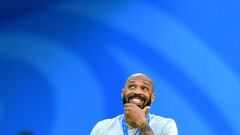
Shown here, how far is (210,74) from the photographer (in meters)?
2.64

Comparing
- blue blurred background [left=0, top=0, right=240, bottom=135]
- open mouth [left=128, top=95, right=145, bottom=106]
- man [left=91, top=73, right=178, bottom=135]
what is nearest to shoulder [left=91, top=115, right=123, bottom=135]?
man [left=91, top=73, right=178, bottom=135]

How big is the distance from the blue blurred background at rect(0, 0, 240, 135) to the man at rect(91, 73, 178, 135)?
2.15 feet

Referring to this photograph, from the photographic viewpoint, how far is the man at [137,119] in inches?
75.3

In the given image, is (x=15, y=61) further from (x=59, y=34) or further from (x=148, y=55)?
(x=148, y=55)

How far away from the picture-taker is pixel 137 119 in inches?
75.0

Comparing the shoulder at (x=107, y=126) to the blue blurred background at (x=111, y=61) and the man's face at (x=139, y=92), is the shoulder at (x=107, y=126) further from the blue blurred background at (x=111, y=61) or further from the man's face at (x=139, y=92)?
the blue blurred background at (x=111, y=61)

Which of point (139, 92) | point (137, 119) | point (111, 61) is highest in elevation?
point (111, 61)

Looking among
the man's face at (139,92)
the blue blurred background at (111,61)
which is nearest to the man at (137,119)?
the man's face at (139,92)

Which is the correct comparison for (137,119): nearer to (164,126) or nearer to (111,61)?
(164,126)

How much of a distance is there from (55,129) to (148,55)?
2.05ft

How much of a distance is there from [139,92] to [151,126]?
13 centimetres

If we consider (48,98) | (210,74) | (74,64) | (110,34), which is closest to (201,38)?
(210,74)

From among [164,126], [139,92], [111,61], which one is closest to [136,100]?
[139,92]

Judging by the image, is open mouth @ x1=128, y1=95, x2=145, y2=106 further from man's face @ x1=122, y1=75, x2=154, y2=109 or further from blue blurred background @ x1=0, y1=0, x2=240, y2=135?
blue blurred background @ x1=0, y1=0, x2=240, y2=135
